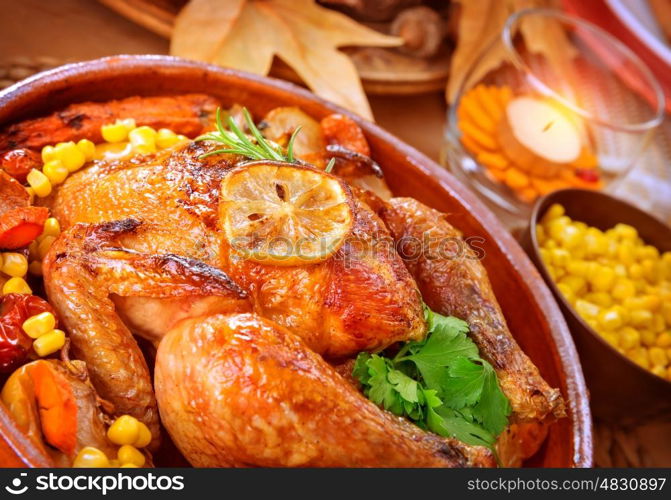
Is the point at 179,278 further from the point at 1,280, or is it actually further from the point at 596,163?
the point at 596,163

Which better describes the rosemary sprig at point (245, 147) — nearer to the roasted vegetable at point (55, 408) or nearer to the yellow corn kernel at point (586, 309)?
the roasted vegetable at point (55, 408)

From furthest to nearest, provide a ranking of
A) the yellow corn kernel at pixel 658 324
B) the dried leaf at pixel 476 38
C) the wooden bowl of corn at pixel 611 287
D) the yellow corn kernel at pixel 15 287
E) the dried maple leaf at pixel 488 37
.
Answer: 1. the dried maple leaf at pixel 488 37
2. the dried leaf at pixel 476 38
3. the yellow corn kernel at pixel 658 324
4. the wooden bowl of corn at pixel 611 287
5. the yellow corn kernel at pixel 15 287

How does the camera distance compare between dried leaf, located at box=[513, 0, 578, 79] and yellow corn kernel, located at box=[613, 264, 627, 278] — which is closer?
yellow corn kernel, located at box=[613, 264, 627, 278]

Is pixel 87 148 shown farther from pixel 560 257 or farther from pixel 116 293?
pixel 560 257

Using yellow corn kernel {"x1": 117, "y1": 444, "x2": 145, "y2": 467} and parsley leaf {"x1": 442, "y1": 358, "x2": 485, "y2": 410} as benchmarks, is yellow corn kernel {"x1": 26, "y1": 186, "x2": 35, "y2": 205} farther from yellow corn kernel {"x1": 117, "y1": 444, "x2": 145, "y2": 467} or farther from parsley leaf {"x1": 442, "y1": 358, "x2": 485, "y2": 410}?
parsley leaf {"x1": 442, "y1": 358, "x2": 485, "y2": 410}

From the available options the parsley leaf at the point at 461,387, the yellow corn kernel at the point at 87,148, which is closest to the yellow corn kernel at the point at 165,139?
the yellow corn kernel at the point at 87,148

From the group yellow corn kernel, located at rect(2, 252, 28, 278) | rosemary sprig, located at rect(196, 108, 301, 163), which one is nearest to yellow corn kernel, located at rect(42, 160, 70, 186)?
yellow corn kernel, located at rect(2, 252, 28, 278)

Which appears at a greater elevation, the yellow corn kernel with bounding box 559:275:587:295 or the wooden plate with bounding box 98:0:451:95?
the wooden plate with bounding box 98:0:451:95
